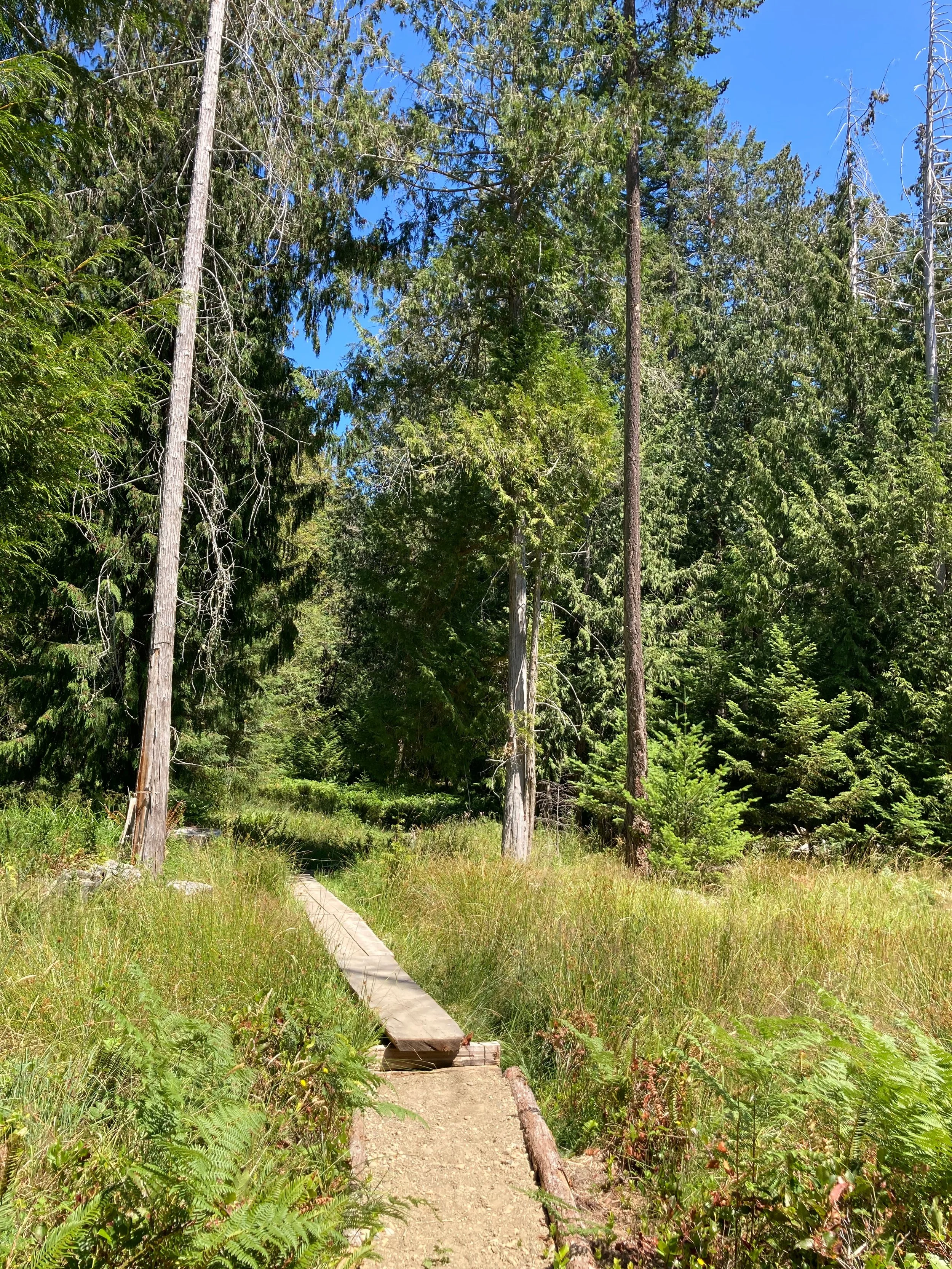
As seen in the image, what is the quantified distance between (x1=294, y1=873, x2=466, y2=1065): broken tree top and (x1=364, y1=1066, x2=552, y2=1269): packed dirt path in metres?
0.21

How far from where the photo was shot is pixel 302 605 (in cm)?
2391

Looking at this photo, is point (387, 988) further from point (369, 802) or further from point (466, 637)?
point (369, 802)

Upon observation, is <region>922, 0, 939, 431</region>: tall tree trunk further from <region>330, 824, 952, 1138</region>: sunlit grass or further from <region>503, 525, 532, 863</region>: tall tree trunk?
<region>330, 824, 952, 1138</region>: sunlit grass

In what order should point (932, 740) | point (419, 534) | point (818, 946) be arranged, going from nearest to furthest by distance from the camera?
point (818, 946)
point (419, 534)
point (932, 740)

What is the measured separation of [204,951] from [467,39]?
1170cm

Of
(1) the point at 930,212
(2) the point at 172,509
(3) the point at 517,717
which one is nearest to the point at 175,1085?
(2) the point at 172,509

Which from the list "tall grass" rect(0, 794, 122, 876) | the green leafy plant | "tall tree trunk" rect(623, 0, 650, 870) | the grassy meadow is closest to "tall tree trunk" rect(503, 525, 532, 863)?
"tall tree trunk" rect(623, 0, 650, 870)

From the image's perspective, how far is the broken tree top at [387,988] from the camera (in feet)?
15.8

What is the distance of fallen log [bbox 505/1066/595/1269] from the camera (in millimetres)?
3270

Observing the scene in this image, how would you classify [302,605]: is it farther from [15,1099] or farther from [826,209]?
[15,1099]

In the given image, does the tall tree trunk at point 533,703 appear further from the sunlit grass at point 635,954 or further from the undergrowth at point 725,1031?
the sunlit grass at point 635,954

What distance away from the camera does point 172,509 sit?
9453mm

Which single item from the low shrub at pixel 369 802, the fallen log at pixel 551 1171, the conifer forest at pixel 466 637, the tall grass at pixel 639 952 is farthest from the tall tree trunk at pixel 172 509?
the fallen log at pixel 551 1171

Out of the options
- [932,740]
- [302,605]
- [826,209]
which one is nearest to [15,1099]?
[932,740]
